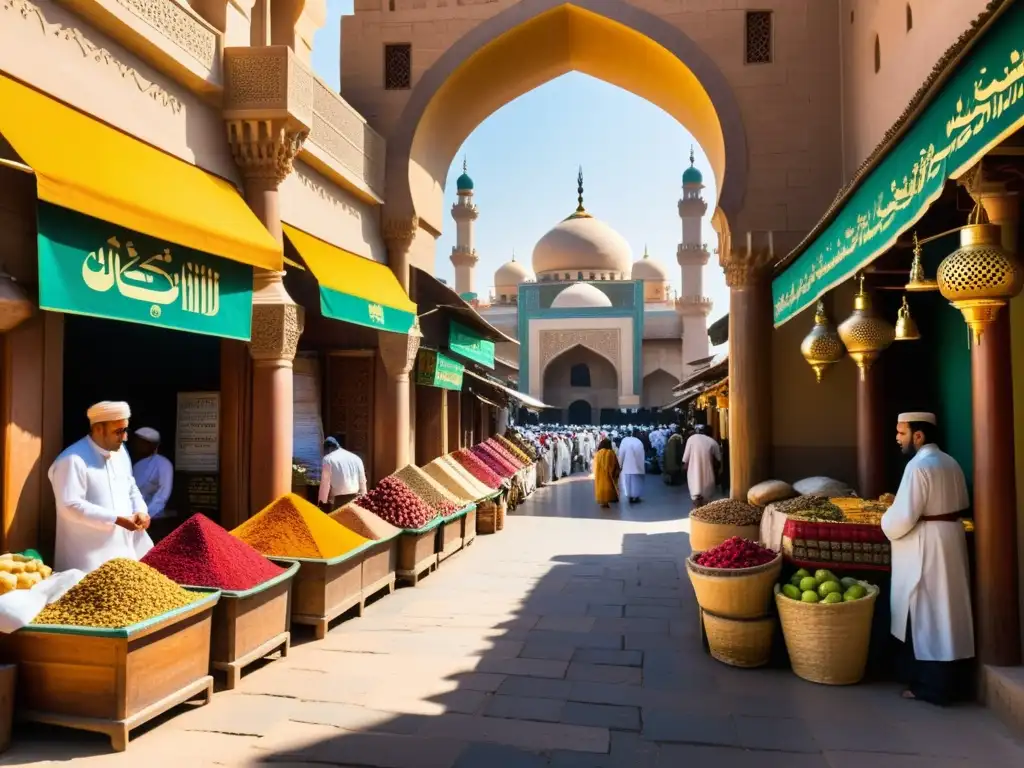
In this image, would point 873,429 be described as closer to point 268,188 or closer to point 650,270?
point 268,188

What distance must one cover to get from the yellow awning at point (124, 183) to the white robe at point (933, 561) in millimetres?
4437

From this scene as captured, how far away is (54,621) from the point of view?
11.5ft

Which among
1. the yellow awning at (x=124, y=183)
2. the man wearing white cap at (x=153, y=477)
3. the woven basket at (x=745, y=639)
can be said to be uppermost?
the yellow awning at (x=124, y=183)

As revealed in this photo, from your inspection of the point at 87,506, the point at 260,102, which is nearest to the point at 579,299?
the point at 260,102

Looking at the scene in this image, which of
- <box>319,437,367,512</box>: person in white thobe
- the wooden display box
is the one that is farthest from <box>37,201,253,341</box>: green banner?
<box>319,437,367,512</box>: person in white thobe

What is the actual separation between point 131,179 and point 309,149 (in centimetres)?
275

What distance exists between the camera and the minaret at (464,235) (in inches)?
1522

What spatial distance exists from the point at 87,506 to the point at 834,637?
3.93m

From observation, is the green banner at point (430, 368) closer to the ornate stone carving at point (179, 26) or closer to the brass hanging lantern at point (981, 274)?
the ornate stone carving at point (179, 26)

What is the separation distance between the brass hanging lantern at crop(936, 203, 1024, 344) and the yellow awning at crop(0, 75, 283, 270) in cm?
423

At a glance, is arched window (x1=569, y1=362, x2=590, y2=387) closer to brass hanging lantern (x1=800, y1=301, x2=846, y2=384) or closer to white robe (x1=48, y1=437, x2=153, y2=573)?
brass hanging lantern (x1=800, y1=301, x2=846, y2=384)

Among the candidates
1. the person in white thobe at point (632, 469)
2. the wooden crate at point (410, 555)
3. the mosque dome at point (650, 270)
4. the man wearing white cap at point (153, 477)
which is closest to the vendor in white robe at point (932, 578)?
the wooden crate at point (410, 555)

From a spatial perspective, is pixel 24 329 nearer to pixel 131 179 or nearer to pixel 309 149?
pixel 131 179

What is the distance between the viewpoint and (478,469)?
10766 mm
